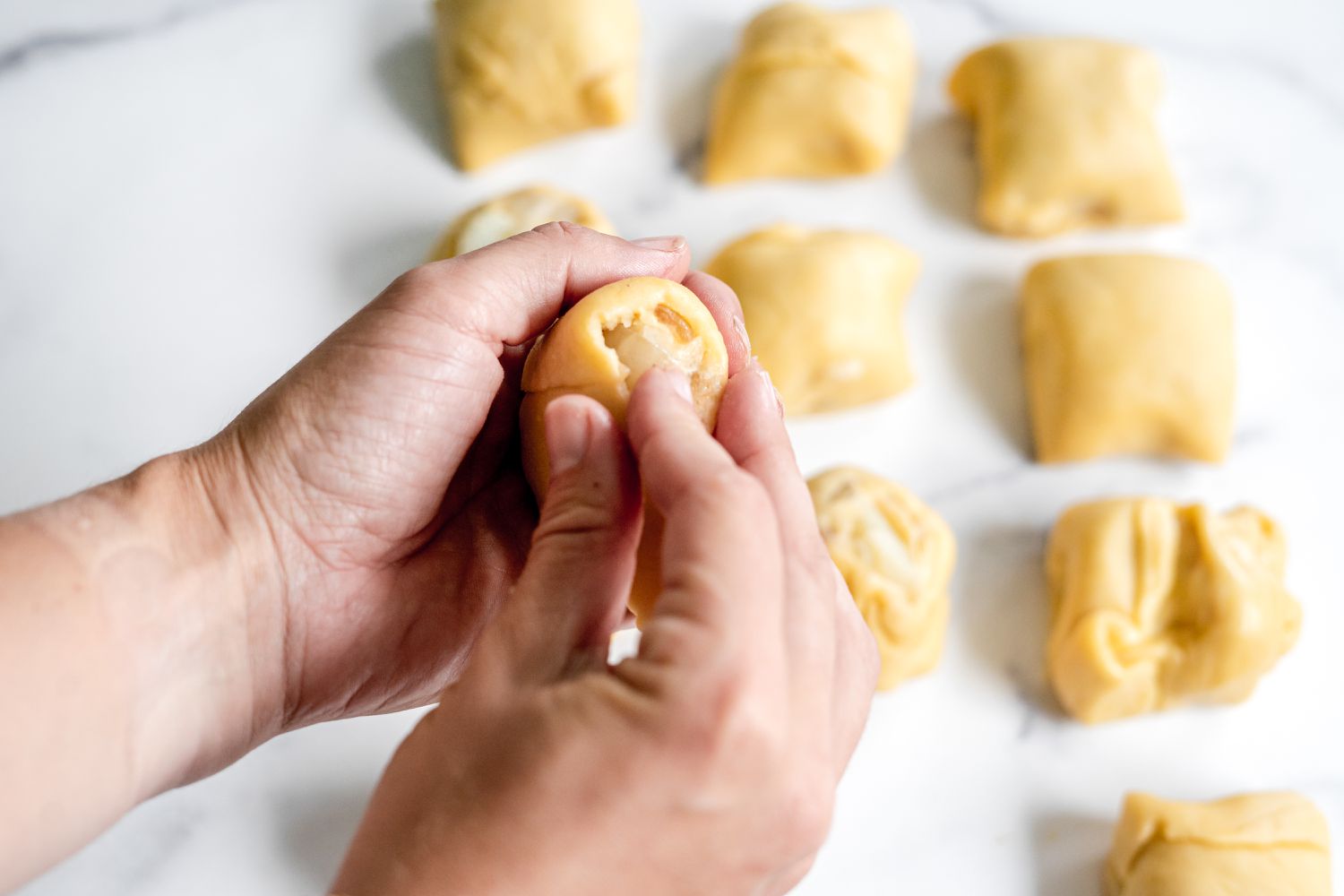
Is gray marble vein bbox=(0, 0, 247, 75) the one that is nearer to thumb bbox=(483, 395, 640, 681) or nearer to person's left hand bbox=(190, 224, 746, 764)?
person's left hand bbox=(190, 224, 746, 764)

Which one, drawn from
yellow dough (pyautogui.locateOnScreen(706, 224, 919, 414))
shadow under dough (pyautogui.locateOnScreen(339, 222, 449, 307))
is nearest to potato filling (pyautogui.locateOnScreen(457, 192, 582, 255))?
shadow under dough (pyautogui.locateOnScreen(339, 222, 449, 307))

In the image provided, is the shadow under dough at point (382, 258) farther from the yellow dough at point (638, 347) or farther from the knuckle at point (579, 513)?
the knuckle at point (579, 513)

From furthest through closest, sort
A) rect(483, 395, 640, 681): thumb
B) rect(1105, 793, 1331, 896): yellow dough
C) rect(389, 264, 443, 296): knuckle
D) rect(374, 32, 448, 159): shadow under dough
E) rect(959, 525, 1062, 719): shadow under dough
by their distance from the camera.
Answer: rect(374, 32, 448, 159): shadow under dough
rect(959, 525, 1062, 719): shadow under dough
rect(1105, 793, 1331, 896): yellow dough
rect(389, 264, 443, 296): knuckle
rect(483, 395, 640, 681): thumb

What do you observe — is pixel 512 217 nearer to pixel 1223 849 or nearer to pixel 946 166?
pixel 946 166

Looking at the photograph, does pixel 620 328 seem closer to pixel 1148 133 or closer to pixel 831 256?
pixel 831 256

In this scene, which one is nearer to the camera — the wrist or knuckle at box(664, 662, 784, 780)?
knuckle at box(664, 662, 784, 780)

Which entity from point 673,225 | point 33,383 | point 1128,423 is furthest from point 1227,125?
point 33,383

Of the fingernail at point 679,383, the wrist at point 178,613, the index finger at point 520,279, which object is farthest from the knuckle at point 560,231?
the wrist at point 178,613
